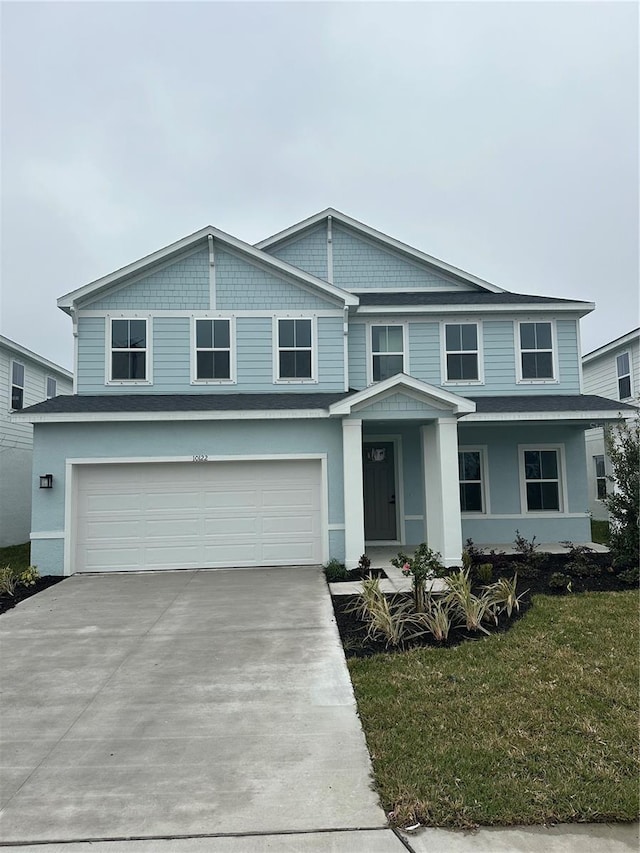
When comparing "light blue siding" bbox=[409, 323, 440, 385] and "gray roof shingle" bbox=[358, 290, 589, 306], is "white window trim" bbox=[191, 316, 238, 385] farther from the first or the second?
"light blue siding" bbox=[409, 323, 440, 385]

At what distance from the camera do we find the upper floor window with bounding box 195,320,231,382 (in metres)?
12.3

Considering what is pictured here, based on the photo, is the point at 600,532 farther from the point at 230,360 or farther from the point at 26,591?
the point at 26,591

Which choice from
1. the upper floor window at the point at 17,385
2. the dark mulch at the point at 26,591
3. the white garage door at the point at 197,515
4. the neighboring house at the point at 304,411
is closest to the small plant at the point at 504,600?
the neighboring house at the point at 304,411

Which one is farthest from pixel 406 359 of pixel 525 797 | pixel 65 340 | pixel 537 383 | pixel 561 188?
pixel 65 340

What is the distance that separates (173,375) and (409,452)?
580 cm

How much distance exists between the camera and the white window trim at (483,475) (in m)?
13.2

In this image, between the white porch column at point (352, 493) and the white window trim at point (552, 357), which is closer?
the white porch column at point (352, 493)

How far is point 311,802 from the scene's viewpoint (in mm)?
3475

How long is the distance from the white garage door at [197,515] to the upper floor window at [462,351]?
4557mm

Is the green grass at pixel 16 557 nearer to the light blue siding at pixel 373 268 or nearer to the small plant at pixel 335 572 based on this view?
the small plant at pixel 335 572

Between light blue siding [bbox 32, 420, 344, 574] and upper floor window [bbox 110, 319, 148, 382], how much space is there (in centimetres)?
156

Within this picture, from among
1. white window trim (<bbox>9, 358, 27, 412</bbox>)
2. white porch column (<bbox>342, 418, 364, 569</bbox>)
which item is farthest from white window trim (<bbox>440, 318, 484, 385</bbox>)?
white window trim (<bbox>9, 358, 27, 412</bbox>)

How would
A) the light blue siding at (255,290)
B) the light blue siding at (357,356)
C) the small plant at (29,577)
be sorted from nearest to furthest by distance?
the small plant at (29,577), the light blue siding at (255,290), the light blue siding at (357,356)

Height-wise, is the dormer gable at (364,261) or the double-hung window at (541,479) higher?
the dormer gable at (364,261)
